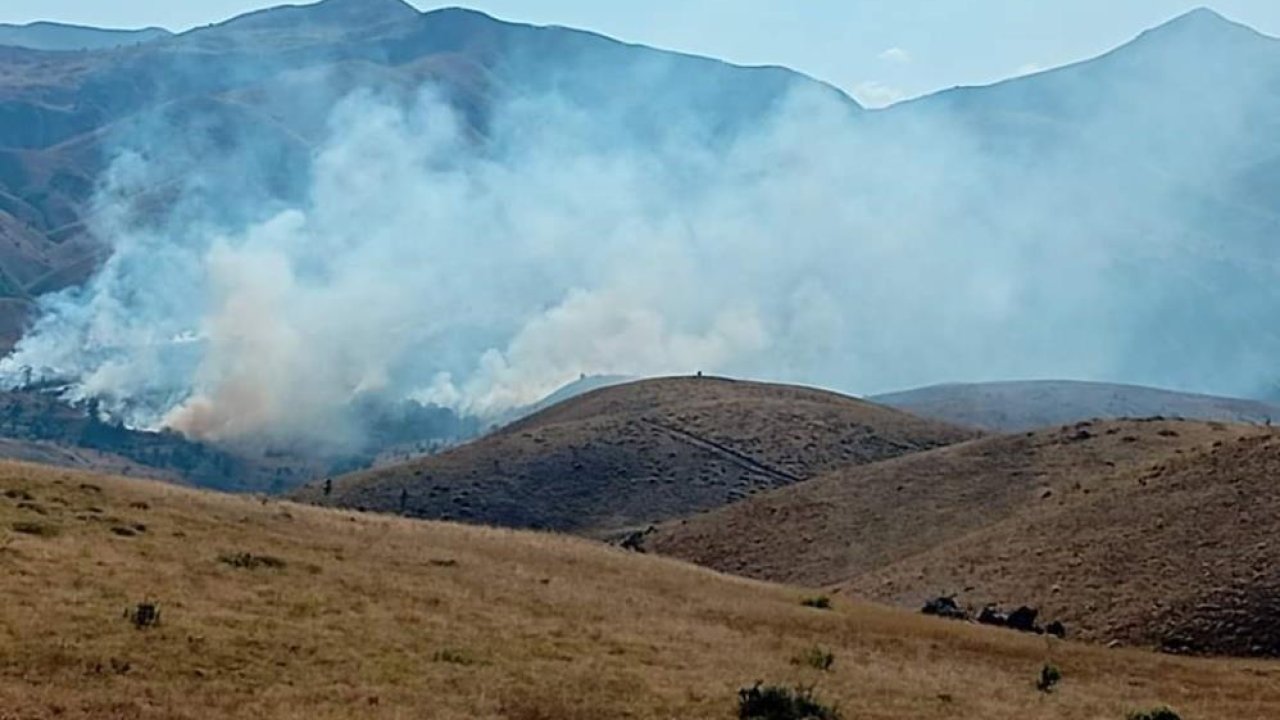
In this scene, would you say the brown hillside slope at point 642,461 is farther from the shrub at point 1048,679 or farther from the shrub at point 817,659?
the shrub at point 817,659

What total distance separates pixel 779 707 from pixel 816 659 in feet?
21.0

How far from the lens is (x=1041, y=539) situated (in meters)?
61.8

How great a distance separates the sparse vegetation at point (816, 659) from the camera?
31.6 m

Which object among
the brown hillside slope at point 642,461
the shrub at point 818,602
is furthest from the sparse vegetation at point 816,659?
the brown hillside slope at point 642,461

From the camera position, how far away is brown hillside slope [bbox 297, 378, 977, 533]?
359ft

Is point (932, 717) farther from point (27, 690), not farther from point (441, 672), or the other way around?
point (27, 690)

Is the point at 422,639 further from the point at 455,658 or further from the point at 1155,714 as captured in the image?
the point at 1155,714

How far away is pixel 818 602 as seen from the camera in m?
45.1

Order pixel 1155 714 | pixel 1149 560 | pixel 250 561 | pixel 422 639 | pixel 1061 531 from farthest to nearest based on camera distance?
pixel 1061 531, pixel 1149 560, pixel 250 561, pixel 422 639, pixel 1155 714

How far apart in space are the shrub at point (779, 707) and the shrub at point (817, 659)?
496cm

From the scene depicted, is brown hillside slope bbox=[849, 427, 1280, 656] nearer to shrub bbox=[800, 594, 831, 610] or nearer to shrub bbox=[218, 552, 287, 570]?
shrub bbox=[800, 594, 831, 610]

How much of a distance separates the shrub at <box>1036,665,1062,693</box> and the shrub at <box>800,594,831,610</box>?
10572 millimetres

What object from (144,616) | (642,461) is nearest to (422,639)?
(144,616)

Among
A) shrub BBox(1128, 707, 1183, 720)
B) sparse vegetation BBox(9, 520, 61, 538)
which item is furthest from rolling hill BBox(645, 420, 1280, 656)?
sparse vegetation BBox(9, 520, 61, 538)
